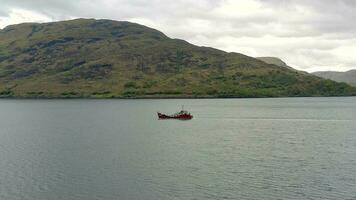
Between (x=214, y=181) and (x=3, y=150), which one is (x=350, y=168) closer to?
(x=214, y=181)

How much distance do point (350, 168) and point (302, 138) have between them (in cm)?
4738

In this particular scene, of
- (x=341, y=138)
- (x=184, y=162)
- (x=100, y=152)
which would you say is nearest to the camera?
(x=184, y=162)

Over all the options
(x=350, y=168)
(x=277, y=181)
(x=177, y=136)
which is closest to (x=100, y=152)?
(x=177, y=136)

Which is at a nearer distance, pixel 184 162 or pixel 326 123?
pixel 184 162

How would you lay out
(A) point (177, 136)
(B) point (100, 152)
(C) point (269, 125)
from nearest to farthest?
(B) point (100, 152) < (A) point (177, 136) < (C) point (269, 125)

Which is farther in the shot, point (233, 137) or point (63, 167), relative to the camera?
point (233, 137)

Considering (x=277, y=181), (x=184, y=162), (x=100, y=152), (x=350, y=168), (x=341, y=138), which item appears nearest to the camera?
(x=277, y=181)

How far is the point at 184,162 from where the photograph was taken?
3632 inches

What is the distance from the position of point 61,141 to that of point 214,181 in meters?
69.6

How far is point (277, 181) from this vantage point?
74000mm

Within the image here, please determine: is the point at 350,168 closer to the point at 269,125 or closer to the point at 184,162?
the point at 184,162

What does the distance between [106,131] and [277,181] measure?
308ft

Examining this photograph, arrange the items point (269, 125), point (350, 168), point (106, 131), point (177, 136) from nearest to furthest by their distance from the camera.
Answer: point (350, 168) < point (177, 136) < point (106, 131) < point (269, 125)

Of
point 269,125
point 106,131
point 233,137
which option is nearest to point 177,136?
point 233,137
